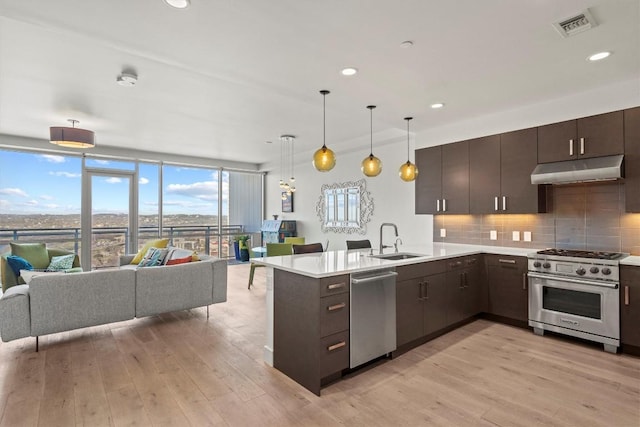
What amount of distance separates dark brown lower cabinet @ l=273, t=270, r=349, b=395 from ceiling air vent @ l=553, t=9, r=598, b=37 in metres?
2.41

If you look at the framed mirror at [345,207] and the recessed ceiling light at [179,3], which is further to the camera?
the framed mirror at [345,207]

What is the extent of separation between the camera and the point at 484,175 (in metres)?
4.32

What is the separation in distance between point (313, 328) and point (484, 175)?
3207mm

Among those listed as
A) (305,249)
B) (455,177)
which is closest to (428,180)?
(455,177)

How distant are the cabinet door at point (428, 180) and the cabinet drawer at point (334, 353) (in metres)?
2.90

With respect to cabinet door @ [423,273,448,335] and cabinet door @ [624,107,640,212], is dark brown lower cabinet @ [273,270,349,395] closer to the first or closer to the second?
cabinet door @ [423,273,448,335]

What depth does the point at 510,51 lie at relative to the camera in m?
2.67

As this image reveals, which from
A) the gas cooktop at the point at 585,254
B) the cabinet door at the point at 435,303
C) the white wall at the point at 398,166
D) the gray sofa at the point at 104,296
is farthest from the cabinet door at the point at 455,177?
the gray sofa at the point at 104,296

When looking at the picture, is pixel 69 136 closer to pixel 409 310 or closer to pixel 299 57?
pixel 299 57

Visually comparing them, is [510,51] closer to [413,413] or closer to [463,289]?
[463,289]

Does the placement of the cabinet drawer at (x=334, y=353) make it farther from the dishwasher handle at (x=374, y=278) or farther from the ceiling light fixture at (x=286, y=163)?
the ceiling light fixture at (x=286, y=163)

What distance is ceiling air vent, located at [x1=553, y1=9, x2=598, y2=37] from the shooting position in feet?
7.25

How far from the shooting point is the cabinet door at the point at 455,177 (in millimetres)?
4508

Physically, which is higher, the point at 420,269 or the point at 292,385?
the point at 420,269
